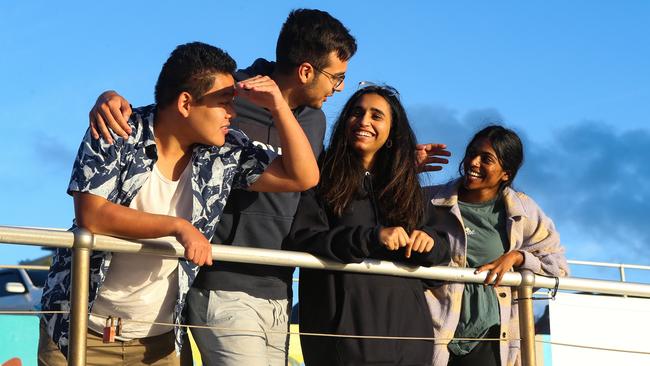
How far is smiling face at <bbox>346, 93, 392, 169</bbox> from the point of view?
172 inches

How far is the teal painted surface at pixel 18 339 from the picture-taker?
23.4ft

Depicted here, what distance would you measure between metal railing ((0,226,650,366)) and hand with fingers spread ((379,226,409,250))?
0.37ft

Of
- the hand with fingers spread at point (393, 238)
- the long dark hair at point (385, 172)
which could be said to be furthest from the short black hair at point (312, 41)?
the hand with fingers spread at point (393, 238)

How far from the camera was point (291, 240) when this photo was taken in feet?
13.2

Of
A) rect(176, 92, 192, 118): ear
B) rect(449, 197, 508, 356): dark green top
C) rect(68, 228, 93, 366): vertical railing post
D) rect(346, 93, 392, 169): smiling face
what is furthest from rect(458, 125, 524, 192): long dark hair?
rect(68, 228, 93, 366): vertical railing post

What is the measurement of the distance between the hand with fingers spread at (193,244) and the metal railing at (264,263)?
0.10 metres

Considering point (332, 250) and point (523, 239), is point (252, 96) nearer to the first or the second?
point (332, 250)

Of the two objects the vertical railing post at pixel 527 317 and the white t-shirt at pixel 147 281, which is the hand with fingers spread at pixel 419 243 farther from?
the white t-shirt at pixel 147 281

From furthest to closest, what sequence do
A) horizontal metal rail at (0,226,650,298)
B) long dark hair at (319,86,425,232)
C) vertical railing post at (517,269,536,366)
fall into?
1. vertical railing post at (517,269,536,366)
2. long dark hair at (319,86,425,232)
3. horizontal metal rail at (0,226,650,298)

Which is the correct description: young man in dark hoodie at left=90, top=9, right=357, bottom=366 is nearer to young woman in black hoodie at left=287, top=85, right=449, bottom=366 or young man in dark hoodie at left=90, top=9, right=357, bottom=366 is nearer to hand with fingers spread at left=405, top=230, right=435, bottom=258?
young woman in black hoodie at left=287, top=85, right=449, bottom=366

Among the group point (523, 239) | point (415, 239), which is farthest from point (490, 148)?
point (415, 239)

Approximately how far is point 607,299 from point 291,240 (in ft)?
13.5

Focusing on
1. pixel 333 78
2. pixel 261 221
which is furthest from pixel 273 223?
pixel 333 78

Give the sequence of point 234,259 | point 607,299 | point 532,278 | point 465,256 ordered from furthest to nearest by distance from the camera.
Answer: point 607,299 → point 465,256 → point 532,278 → point 234,259
